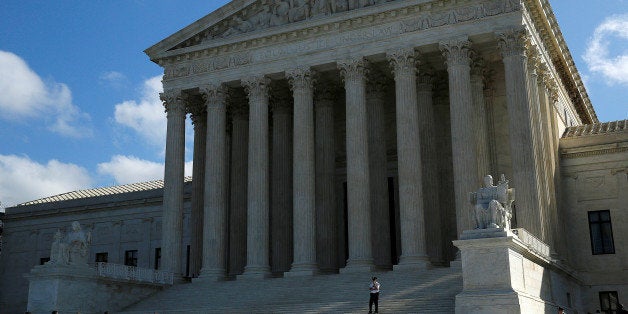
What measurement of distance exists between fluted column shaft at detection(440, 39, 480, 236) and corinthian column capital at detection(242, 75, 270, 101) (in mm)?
10625

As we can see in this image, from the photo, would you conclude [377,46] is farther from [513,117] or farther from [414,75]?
[513,117]

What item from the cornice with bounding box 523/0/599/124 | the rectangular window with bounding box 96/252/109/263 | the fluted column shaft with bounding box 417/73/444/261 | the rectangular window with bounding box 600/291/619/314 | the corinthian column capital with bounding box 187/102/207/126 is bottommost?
the rectangular window with bounding box 600/291/619/314

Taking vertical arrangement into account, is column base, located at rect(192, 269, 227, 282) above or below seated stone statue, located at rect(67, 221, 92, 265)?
below

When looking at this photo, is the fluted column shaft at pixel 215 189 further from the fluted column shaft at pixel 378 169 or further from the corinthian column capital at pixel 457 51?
the corinthian column capital at pixel 457 51

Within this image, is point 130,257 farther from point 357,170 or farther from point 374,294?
point 374,294

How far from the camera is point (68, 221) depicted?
61.3 meters

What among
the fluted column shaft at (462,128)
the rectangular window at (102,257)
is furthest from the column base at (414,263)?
the rectangular window at (102,257)

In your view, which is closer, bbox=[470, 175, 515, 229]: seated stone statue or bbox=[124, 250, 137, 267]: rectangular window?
bbox=[470, 175, 515, 229]: seated stone statue

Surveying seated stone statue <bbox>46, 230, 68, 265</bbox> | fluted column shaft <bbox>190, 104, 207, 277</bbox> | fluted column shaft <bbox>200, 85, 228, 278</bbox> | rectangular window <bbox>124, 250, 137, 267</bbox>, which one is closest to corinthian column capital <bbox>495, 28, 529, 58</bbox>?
fluted column shaft <bbox>200, 85, 228, 278</bbox>

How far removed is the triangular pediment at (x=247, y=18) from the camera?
1630 inches

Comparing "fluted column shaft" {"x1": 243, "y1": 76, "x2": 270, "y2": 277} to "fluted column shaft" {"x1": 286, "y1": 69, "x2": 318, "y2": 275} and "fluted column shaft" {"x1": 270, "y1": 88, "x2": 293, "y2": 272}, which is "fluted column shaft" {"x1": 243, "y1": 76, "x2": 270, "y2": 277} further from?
"fluted column shaft" {"x1": 270, "y1": 88, "x2": 293, "y2": 272}

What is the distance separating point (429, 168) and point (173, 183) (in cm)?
1516

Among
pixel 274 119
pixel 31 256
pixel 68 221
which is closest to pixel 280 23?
pixel 274 119

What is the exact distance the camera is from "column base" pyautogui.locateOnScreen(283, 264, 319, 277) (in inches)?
1505
